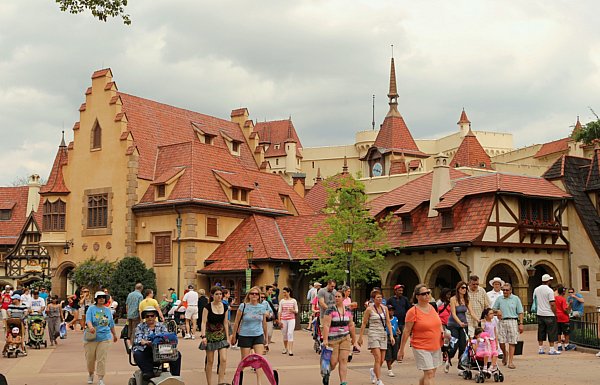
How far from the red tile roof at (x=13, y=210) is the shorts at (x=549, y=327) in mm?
49322

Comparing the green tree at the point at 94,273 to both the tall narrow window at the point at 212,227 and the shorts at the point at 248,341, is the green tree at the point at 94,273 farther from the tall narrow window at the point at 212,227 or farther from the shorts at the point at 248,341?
the shorts at the point at 248,341

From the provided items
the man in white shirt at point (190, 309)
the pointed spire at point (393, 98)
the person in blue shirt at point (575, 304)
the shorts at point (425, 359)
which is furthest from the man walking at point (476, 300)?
the pointed spire at point (393, 98)

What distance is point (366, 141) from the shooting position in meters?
100

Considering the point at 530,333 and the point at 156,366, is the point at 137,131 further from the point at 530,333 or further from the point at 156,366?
the point at 156,366

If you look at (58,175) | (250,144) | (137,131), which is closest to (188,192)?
(137,131)

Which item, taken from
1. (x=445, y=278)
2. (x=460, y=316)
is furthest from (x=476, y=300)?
(x=445, y=278)

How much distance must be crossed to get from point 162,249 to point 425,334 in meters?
31.1

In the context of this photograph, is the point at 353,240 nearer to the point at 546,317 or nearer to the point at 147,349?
the point at 546,317

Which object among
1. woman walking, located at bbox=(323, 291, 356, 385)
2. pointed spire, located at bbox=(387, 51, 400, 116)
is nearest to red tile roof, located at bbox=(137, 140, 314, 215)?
woman walking, located at bbox=(323, 291, 356, 385)

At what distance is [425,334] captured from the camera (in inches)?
451

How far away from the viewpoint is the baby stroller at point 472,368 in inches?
584

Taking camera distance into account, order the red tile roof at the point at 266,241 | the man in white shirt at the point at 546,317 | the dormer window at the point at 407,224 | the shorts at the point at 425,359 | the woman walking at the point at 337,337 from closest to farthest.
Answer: the shorts at the point at 425,359
the woman walking at the point at 337,337
the man in white shirt at the point at 546,317
the dormer window at the point at 407,224
the red tile roof at the point at 266,241

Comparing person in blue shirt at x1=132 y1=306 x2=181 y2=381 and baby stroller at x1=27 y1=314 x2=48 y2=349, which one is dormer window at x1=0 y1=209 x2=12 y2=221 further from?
person in blue shirt at x1=132 y1=306 x2=181 y2=381

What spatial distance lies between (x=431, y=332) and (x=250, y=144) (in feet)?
140
